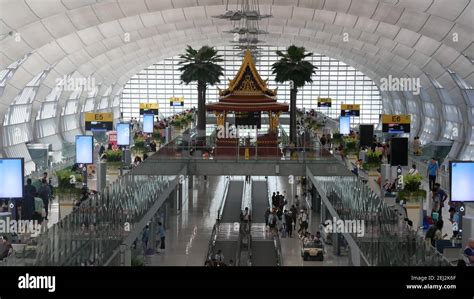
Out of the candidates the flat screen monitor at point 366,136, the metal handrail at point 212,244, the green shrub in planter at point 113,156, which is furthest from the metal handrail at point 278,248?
the flat screen monitor at point 366,136

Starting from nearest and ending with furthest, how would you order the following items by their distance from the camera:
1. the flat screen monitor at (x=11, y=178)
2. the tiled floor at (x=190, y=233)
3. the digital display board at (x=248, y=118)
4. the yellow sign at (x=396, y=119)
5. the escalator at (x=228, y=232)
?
the flat screen monitor at (x=11, y=178) < the tiled floor at (x=190, y=233) < the escalator at (x=228, y=232) < the yellow sign at (x=396, y=119) < the digital display board at (x=248, y=118)

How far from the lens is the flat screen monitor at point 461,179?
62.9 ft

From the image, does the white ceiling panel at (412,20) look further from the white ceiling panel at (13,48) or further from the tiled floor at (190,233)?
the white ceiling panel at (13,48)

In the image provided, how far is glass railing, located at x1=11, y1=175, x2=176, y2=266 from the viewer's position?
13508 millimetres

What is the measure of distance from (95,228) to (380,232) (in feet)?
20.6

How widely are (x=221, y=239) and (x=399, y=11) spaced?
19.6m

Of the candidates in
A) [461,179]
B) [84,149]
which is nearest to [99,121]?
[84,149]

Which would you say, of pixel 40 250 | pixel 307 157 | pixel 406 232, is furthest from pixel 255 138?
pixel 40 250

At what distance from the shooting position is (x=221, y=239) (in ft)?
114

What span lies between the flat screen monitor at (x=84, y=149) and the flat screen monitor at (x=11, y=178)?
40.1 feet

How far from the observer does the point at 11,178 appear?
769 inches

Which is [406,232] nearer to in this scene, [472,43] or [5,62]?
[472,43]

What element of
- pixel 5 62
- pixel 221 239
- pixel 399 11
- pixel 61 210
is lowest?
pixel 221 239
